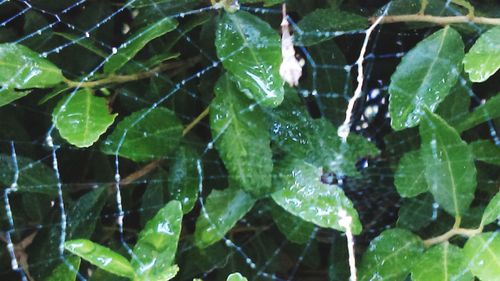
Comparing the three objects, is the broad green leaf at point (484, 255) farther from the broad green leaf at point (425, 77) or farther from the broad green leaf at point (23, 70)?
the broad green leaf at point (23, 70)

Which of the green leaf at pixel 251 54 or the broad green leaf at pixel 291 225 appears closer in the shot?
the green leaf at pixel 251 54

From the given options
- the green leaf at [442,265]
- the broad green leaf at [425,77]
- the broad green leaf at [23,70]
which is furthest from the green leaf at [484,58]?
the broad green leaf at [23,70]

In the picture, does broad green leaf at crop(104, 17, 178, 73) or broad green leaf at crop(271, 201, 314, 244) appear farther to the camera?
broad green leaf at crop(271, 201, 314, 244)

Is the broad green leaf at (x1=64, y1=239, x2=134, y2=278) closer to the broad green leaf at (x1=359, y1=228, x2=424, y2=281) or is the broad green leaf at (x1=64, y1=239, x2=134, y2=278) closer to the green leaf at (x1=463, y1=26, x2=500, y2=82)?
the broad green leaf at (x1=359, y1=228, x2=424, y2=281)

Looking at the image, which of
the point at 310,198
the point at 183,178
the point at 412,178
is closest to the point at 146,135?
the point at 183,178

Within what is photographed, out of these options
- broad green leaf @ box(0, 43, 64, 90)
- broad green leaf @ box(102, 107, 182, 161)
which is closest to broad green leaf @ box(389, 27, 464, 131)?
broad green leaf @ box(102, 107, 182, 161)

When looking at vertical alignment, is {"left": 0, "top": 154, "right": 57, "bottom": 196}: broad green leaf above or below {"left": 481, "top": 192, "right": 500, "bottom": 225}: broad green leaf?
above

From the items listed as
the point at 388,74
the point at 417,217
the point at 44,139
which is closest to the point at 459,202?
the point at 417,217
